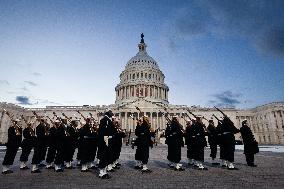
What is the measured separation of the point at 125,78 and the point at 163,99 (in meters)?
19.1

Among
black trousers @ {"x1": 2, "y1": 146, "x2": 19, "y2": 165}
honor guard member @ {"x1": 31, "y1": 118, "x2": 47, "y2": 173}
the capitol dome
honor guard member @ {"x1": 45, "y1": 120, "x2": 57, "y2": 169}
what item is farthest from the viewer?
the capitol dome

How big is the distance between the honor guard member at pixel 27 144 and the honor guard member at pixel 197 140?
7.96 metres

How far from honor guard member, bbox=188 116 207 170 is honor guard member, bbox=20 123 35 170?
7.96 m

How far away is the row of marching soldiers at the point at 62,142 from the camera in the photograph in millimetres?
10212

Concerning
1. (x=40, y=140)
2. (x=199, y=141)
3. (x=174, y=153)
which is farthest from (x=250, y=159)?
(x=40, y=140)

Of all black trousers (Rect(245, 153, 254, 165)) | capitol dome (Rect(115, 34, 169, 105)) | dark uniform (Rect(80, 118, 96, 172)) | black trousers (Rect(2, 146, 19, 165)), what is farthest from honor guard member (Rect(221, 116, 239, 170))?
capitol dome (Rect(115, 34, 169, 105))

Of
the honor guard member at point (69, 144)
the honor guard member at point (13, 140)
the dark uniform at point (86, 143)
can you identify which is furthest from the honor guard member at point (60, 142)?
the honor guard member at point (13, 140)

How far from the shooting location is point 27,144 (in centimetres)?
1148

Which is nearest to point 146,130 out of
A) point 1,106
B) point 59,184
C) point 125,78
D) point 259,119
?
point 59,184

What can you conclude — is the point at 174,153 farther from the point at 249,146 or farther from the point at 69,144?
the point at 69,144

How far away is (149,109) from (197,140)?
70.1m

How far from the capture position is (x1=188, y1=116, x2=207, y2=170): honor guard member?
1175 cm

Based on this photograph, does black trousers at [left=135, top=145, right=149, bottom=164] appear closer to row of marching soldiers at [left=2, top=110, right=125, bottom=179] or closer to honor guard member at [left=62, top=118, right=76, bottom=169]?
row of marching soldiers at [left=2, top=110, right=125, bottom=179]

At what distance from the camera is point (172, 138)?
38.6 ft
